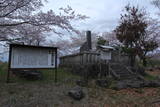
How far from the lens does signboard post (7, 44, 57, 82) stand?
722cm

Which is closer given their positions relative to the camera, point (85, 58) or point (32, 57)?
point (32, 57)

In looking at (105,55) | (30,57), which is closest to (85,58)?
(105,55)

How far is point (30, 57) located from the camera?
306 inches

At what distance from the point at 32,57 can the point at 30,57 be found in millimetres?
113

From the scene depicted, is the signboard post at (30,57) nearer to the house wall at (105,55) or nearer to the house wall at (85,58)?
the house wall at (85,58)

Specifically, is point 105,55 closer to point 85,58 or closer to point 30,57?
point 85,58

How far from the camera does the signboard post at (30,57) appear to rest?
23.7 feet

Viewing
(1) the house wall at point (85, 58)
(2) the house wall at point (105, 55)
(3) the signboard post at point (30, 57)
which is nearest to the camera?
(3) the signboard post at point (30, 57)

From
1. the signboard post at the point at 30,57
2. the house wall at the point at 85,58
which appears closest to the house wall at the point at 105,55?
the house wall at the point at 85,58

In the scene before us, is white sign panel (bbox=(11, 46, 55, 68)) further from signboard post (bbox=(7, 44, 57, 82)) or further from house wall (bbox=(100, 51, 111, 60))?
house wall (bbox=(100, 51, 111, 60))

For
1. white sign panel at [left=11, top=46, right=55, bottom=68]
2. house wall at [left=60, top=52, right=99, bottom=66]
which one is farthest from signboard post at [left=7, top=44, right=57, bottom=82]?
house wall at [left=60, top=52, right=99, bottom=66]

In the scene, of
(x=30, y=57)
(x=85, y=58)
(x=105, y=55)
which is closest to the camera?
(x=30, y=57)

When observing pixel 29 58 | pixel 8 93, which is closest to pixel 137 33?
pixel 29 58

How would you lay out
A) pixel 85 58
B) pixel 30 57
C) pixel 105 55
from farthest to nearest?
pixel 105 55 < pixel 85 58 < pixel 30 57
